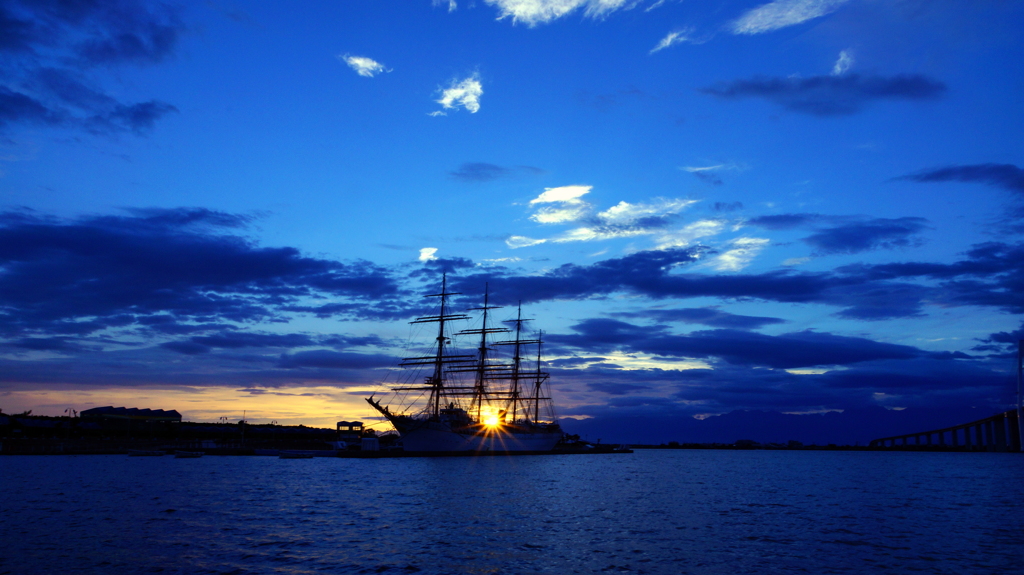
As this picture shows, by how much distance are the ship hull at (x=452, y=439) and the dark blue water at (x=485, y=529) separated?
2357 inches

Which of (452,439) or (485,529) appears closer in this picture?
(485,529)

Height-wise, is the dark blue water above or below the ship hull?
below

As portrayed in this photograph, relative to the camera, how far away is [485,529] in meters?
35.9

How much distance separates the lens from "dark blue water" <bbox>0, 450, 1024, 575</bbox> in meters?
26.5

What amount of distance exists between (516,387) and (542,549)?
455ft

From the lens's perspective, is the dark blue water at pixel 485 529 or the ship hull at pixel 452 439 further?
the ship hull at pixel 452 439

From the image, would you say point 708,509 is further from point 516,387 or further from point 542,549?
point 516,387

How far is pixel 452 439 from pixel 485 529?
308 feet

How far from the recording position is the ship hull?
125312 millimetres

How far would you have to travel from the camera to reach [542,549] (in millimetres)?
29969

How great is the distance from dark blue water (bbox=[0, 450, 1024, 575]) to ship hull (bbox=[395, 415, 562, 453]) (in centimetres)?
5988

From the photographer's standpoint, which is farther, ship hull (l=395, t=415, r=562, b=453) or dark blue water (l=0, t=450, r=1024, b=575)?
ship hull (l=395, t=415, r=562, b=453)

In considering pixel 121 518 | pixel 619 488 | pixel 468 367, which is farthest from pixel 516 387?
pixel 121 518

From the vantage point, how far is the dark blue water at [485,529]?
2652cm
